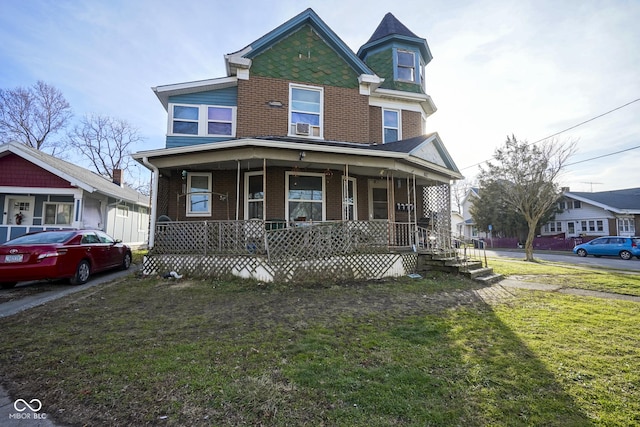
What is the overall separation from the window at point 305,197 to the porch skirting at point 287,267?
3.43 metres

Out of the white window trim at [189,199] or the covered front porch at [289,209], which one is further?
the white window trim at [189,199]

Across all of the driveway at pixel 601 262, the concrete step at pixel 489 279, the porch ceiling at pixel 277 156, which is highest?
the porch ceiling at pixel 277 156

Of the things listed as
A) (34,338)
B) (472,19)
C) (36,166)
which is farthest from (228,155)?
(36,166)

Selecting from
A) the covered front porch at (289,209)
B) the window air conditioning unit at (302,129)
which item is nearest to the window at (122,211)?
the covered front porch at (289,209)

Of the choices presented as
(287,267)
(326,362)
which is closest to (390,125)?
(287,267)

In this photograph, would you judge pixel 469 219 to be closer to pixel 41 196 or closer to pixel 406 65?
pixel 406 65

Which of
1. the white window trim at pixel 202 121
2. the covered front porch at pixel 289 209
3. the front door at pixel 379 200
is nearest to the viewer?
the covered front porch at pixel 289 209

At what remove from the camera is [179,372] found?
3180 mm

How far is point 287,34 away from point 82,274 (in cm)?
1100

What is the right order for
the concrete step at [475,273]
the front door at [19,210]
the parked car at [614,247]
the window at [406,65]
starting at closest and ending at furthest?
1. the concrete step at [475,273]
2. the front door at [19,210]
3. the window at [406,65]
4. the parked car at [614,247]

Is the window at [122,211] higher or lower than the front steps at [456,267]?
higher

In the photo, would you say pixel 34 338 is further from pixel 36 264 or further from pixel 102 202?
pixel 102 202

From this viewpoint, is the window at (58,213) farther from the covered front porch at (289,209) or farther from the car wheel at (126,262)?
the covered front porch at (289,209)

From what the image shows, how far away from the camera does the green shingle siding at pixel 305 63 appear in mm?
11773
